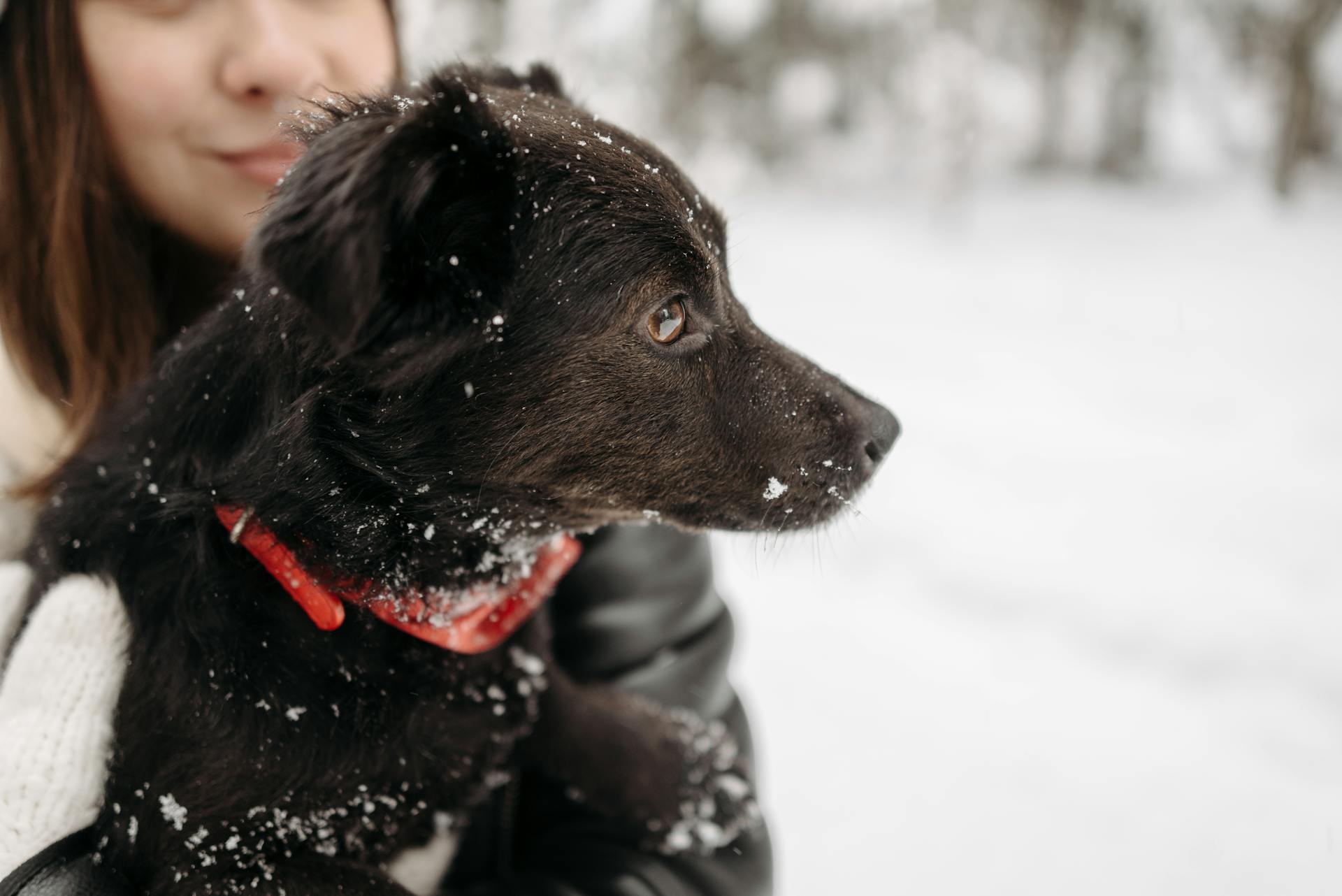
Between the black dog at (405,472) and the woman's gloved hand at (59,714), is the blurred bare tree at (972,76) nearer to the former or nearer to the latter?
the black dog at (405,472)

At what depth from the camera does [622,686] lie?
2137 mm

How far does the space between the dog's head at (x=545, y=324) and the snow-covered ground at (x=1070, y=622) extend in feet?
1.00

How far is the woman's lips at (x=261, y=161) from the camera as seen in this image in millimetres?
2023

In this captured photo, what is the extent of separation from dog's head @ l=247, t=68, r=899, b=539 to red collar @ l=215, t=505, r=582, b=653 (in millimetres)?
166

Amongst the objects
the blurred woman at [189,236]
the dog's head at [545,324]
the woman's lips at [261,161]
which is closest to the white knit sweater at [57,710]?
the blurred woman at [189,236]

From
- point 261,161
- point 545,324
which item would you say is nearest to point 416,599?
point 545,324

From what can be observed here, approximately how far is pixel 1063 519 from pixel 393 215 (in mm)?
4158

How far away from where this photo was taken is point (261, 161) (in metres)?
2.04

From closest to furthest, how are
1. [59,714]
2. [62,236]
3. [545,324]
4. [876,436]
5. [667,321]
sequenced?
[59,714]
[545,324]
[667,321]
[876,436]
[62,236]

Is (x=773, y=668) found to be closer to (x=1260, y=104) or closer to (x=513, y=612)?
(x=513, y=612)

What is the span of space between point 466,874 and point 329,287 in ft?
4.58

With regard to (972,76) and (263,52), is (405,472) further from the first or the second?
(972,76)

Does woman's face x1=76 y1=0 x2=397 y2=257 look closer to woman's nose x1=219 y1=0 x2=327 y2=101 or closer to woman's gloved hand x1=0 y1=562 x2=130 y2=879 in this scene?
woman's nose x1=219 y1=0 x2=327 y2=101

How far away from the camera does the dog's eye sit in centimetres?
166
